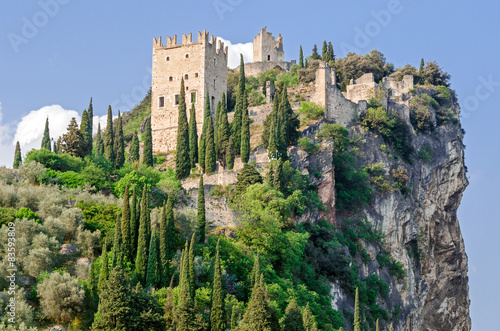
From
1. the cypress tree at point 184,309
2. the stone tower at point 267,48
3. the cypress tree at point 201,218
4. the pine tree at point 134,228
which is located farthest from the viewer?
the stone tower at point 267,48

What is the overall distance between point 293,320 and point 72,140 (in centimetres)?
2172

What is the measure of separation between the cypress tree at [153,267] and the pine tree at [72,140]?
16.2m

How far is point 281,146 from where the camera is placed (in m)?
50.9

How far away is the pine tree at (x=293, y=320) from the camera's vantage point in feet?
116

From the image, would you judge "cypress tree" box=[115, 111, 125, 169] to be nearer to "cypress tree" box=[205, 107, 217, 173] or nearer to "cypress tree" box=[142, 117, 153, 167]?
"cypress tree" box=[142, 117, 153, 167]

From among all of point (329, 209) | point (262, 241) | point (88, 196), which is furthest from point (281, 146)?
point (88, 196)

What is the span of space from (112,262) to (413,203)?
31055mm

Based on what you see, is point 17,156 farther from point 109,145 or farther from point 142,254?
point 142,254

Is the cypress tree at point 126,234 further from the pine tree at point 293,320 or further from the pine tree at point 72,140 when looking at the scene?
the pine tree at point 72,140

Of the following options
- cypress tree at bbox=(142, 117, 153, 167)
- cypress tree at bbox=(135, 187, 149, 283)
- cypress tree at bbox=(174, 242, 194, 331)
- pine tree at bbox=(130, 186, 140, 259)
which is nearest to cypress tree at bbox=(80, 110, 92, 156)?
cypress tree at bbox=(142, 117, 153, 167)

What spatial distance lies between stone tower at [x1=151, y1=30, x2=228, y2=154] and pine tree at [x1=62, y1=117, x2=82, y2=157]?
8818 millimetres

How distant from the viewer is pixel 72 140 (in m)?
51.7

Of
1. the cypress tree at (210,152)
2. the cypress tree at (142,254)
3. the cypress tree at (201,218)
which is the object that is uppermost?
the cypress tree at (210,152)

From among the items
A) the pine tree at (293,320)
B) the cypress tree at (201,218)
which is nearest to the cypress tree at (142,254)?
the cypress tree at (201,218)
